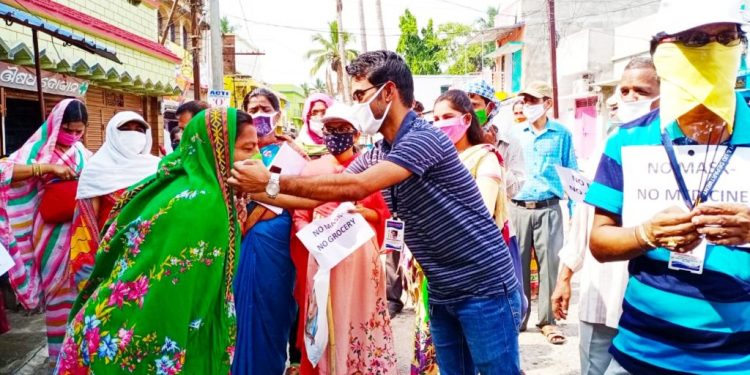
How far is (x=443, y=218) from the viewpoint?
246 cm

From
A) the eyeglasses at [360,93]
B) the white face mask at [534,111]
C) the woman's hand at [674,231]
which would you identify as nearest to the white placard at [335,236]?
the eyeglasses at [360,93]

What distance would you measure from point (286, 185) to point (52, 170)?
244 centimetres

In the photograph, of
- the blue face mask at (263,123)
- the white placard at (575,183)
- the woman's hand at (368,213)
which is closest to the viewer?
the white placard at (575,183)

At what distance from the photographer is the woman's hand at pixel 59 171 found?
392cm

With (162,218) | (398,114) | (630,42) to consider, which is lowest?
(162,218)

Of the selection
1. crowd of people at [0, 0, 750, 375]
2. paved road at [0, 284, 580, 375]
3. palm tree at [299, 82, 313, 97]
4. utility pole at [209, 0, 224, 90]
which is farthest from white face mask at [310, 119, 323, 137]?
palm tree at [299, 82, 313, 97]

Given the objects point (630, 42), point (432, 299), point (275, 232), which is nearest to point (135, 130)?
point (275, 232)

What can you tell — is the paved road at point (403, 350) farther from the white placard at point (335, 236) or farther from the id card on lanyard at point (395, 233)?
the id card on lanyard at point (395, 233)

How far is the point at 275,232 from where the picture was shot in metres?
3.47

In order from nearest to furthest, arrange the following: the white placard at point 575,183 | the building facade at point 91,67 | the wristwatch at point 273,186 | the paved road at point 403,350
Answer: the wristwatch at point 273,186 < the white placard at point 575,183 < the paved road at point 403,350 < the building facade at point 91,67

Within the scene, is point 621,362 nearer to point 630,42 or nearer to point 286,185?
point 286,185

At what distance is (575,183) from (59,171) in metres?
3.12

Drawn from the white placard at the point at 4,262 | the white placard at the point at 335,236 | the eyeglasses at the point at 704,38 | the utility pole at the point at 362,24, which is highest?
the utility pole at the point at 362,24

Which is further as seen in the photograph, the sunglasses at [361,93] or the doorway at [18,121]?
the doorway at [18,121]
